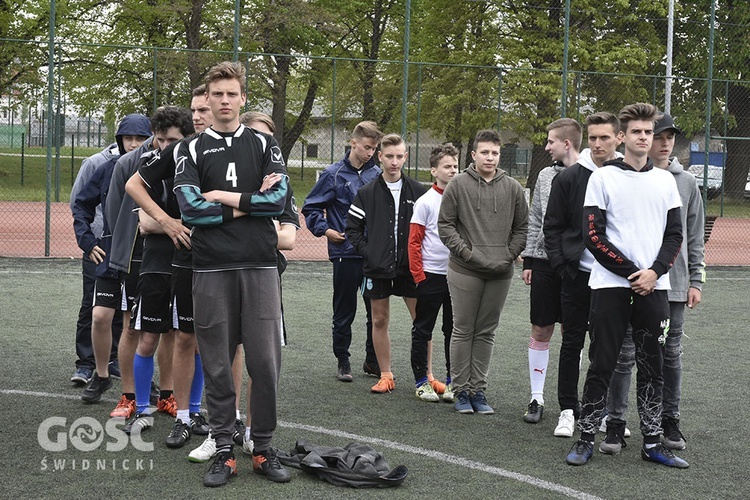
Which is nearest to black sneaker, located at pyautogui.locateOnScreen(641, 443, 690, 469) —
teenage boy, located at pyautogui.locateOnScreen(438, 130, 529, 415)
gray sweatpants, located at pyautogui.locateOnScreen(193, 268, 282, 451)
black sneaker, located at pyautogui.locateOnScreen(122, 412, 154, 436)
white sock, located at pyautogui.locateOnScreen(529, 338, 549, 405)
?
white sock, located at pyautogui.locateOnScreen(529, 338, 549, 405)

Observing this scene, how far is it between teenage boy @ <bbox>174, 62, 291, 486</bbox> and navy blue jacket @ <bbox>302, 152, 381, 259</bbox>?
266 centimetres

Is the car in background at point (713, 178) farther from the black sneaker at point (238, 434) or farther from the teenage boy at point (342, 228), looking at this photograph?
the black sneaker at point (238, 434)

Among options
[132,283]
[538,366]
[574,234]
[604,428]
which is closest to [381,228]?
[538,366]

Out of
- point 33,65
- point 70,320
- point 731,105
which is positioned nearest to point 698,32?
point 731,105

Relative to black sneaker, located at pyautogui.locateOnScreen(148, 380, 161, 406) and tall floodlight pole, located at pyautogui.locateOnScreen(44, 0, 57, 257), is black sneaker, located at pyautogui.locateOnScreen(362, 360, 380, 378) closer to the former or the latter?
black sneaker, located at pyautogui.locateOnScreen(148, 380, 161, 406)

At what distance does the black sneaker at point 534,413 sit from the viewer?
20.4 feet

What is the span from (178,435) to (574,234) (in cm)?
255

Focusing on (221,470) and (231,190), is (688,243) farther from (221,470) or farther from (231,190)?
(221,470)

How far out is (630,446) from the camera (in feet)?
18.8

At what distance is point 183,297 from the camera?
5355 millimetres

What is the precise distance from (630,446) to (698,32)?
22.4 m

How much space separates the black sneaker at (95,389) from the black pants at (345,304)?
68.7 inches

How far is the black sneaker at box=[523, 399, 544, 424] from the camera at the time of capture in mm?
6211

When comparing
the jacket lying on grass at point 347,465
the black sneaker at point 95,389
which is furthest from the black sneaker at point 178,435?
the black sneaker at point 95,389
